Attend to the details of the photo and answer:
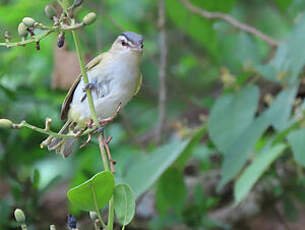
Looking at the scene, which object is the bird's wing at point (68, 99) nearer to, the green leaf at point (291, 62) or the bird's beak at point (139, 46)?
the bird's beak at point (139, 46)

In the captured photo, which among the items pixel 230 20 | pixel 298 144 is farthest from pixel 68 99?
pixel 230 20

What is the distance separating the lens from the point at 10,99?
2.70 meters

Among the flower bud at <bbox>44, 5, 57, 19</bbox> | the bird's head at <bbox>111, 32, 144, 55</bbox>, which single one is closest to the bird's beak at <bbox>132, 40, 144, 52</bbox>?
the bird's head at <bbox>111, 32, 144, 55</bbox>

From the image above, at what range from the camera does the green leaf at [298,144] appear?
210 centimetres

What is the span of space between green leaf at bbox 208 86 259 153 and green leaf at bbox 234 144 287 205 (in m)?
0.31

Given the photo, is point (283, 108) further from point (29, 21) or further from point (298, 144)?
point (29, 21)

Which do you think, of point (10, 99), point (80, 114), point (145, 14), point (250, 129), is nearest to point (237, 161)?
point (250, 129)

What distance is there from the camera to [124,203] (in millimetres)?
1314

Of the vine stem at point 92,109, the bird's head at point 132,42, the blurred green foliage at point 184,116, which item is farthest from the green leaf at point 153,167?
the vine stem at point 92,109

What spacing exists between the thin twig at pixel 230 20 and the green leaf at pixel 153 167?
2.50 feet

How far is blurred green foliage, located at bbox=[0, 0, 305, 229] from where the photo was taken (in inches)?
94.7

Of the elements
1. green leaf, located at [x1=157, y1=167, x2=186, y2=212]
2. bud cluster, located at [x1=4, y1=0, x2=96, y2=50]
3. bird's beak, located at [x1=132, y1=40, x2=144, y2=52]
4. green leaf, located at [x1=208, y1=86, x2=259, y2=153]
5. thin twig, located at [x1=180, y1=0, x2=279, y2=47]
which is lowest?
green leaf, located at [x1=157, y1=167, x2=186, y2=212]

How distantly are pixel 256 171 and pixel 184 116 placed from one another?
1.80m

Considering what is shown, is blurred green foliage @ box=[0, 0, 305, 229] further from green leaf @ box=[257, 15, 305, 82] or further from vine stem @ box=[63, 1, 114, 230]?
vine stem @ box=[63, 1, 114, 230]
